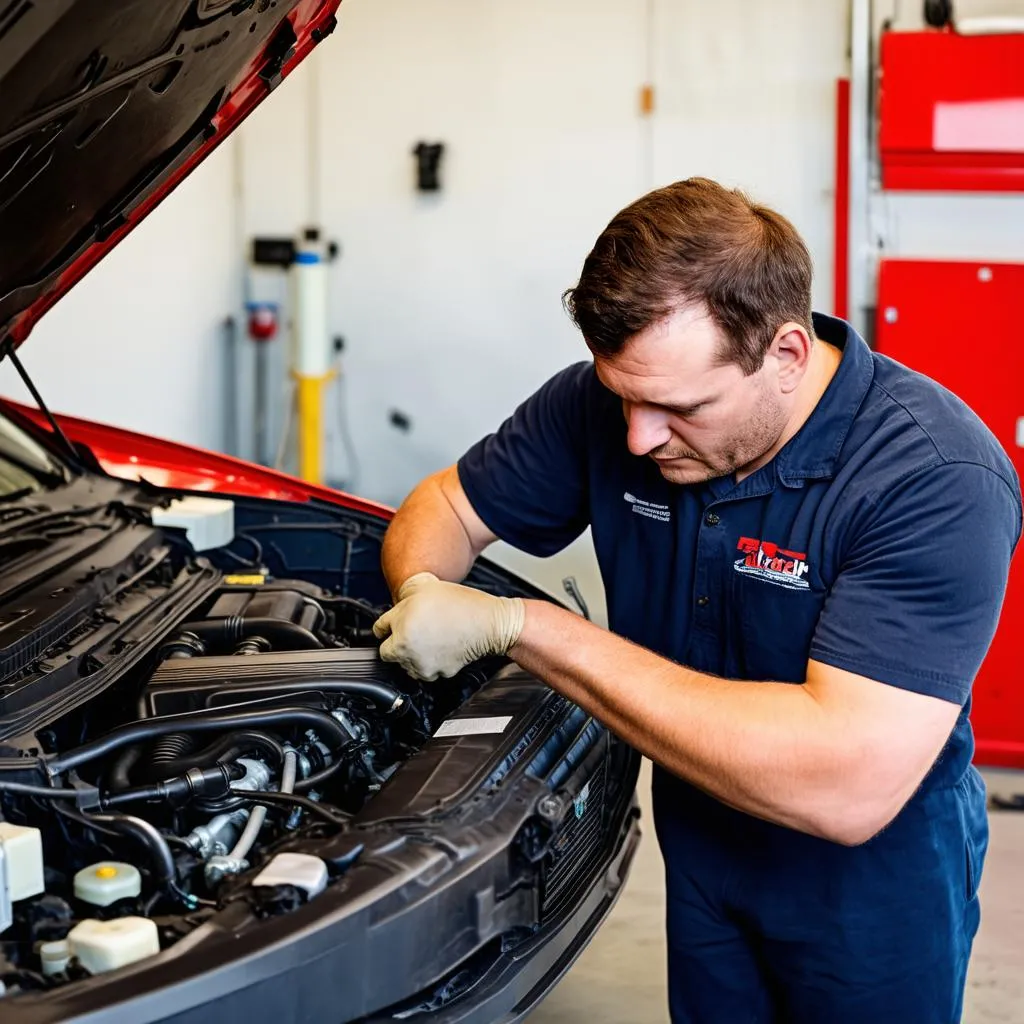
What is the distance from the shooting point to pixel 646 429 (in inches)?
62.1

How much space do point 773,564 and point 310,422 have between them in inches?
144

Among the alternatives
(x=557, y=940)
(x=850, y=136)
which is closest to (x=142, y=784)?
(x=557, y=940)

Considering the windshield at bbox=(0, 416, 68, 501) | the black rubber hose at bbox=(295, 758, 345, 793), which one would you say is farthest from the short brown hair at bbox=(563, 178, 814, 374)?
the windshield at bbox=(0, 416, 68, 501)

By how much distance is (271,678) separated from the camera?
1.86 metres

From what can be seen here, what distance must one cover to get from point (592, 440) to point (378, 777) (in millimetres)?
556

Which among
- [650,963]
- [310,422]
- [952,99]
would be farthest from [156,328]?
[650,963]

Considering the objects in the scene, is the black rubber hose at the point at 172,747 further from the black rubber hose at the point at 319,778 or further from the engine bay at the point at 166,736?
the black rubber hose at the point at 319,778

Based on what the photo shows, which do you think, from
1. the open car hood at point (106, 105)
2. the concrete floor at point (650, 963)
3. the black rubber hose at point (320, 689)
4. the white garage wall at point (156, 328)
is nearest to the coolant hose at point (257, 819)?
the black rubber hose at point (320, 689)

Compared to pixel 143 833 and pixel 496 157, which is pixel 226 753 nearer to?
pixel 143 833

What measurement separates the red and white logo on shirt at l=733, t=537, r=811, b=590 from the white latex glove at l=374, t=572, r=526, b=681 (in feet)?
0.94

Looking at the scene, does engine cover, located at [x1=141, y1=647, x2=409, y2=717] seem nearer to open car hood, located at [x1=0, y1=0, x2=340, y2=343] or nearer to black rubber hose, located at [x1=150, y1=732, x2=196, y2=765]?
black rubber hose, located at [x1=150, y1=732, x2=196, y2=765]

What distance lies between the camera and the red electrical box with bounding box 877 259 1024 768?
3688 millimetres

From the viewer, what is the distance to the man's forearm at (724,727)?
4.62 ft

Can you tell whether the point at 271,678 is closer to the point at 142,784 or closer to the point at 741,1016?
the point at 142,784
